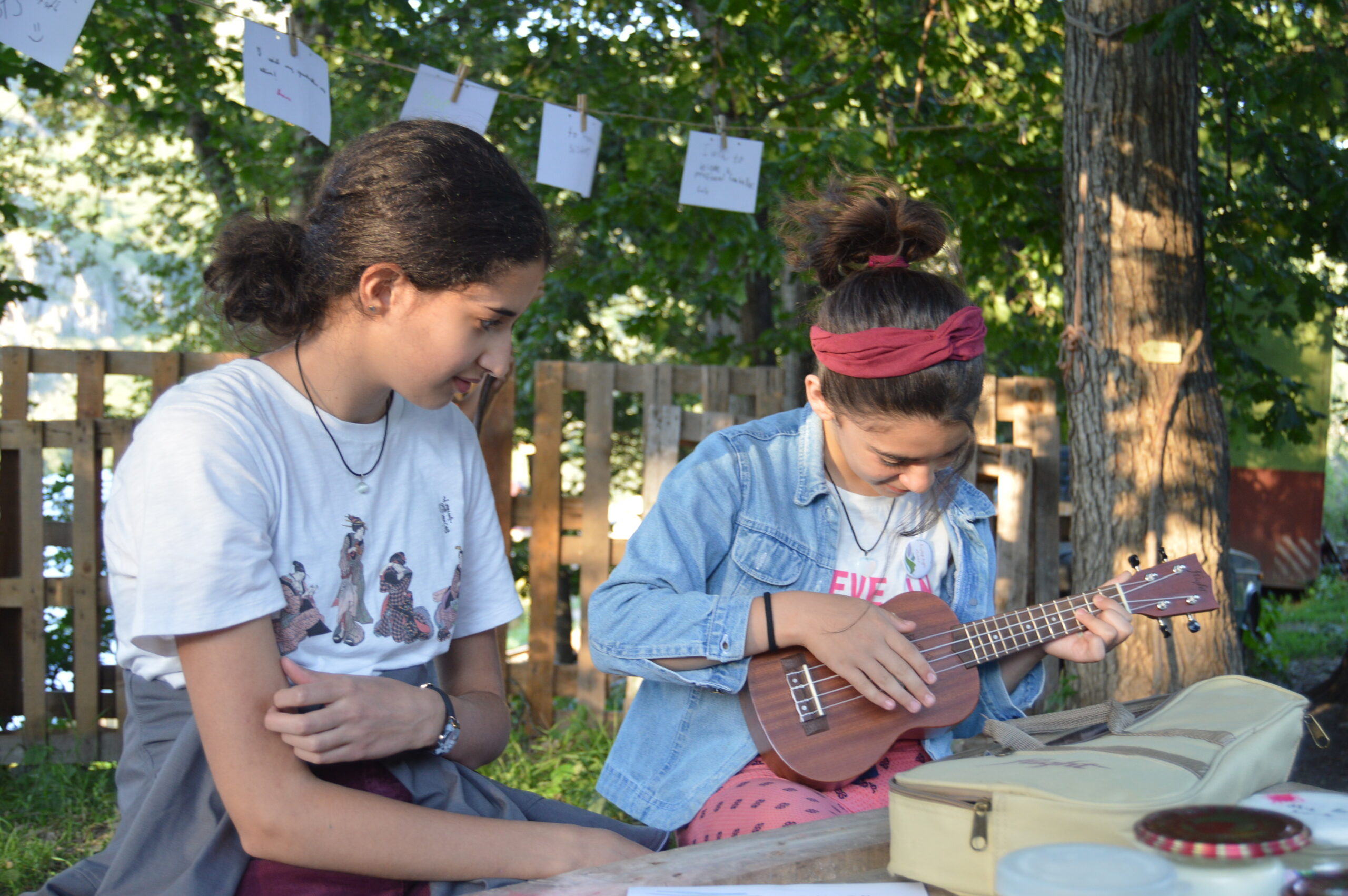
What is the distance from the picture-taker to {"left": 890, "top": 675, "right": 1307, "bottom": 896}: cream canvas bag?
1078 millimetres

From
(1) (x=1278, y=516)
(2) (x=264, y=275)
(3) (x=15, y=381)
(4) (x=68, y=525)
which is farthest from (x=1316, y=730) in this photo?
(1) (x=1278, y=516)

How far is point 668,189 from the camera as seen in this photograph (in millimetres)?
6711

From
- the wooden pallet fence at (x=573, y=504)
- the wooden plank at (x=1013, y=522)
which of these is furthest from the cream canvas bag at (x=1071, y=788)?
the wooden pallet fence at (x=573, y=504)

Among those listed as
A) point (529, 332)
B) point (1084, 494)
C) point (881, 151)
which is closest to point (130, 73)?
point (529, 332)

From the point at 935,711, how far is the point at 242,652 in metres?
1.27

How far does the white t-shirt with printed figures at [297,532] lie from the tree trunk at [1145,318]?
8.58ft

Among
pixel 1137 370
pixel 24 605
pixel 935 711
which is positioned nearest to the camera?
pixel 935 711

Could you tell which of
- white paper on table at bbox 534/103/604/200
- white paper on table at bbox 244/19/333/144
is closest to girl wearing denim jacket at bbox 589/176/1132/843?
white paper on table at bbox 244/19/333/144

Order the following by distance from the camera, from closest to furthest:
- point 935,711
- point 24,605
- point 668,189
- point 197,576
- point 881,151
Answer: point 197,576 < point 935,711 < point 24,605 < point 881,151 < point 668,189

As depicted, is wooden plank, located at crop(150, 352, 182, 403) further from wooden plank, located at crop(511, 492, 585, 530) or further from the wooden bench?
the wooden bench

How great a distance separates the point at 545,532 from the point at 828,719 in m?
2.74

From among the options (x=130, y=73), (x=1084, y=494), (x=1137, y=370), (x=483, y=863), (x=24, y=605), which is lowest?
(x=24, y=605)

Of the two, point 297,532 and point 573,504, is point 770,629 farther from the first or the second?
point 573,504

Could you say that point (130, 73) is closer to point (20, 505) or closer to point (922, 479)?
point (20, 505)
